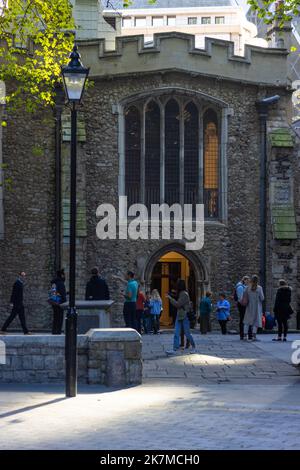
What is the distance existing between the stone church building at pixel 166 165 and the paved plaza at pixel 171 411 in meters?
10.4

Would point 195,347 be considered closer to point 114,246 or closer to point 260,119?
point 114,246

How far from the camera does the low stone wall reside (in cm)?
1378

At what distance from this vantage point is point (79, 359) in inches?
546

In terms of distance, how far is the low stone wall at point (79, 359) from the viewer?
13781 mm

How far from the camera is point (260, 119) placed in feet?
94.4

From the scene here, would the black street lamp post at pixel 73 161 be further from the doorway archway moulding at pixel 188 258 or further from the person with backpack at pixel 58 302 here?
the doorway archway moulding at pixel 188 258

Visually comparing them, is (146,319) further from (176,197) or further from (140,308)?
(176,197)

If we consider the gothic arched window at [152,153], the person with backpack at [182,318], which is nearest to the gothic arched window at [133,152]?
the gothic arched window at [152,153]

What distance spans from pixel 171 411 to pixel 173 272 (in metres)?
18.5

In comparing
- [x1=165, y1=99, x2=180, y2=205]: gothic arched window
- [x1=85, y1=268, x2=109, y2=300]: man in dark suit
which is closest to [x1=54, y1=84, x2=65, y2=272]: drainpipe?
[x1=165, y1=99, x2=180, y2=205]: gothic arched window

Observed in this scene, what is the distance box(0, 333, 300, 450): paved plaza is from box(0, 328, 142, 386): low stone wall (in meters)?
0.28
